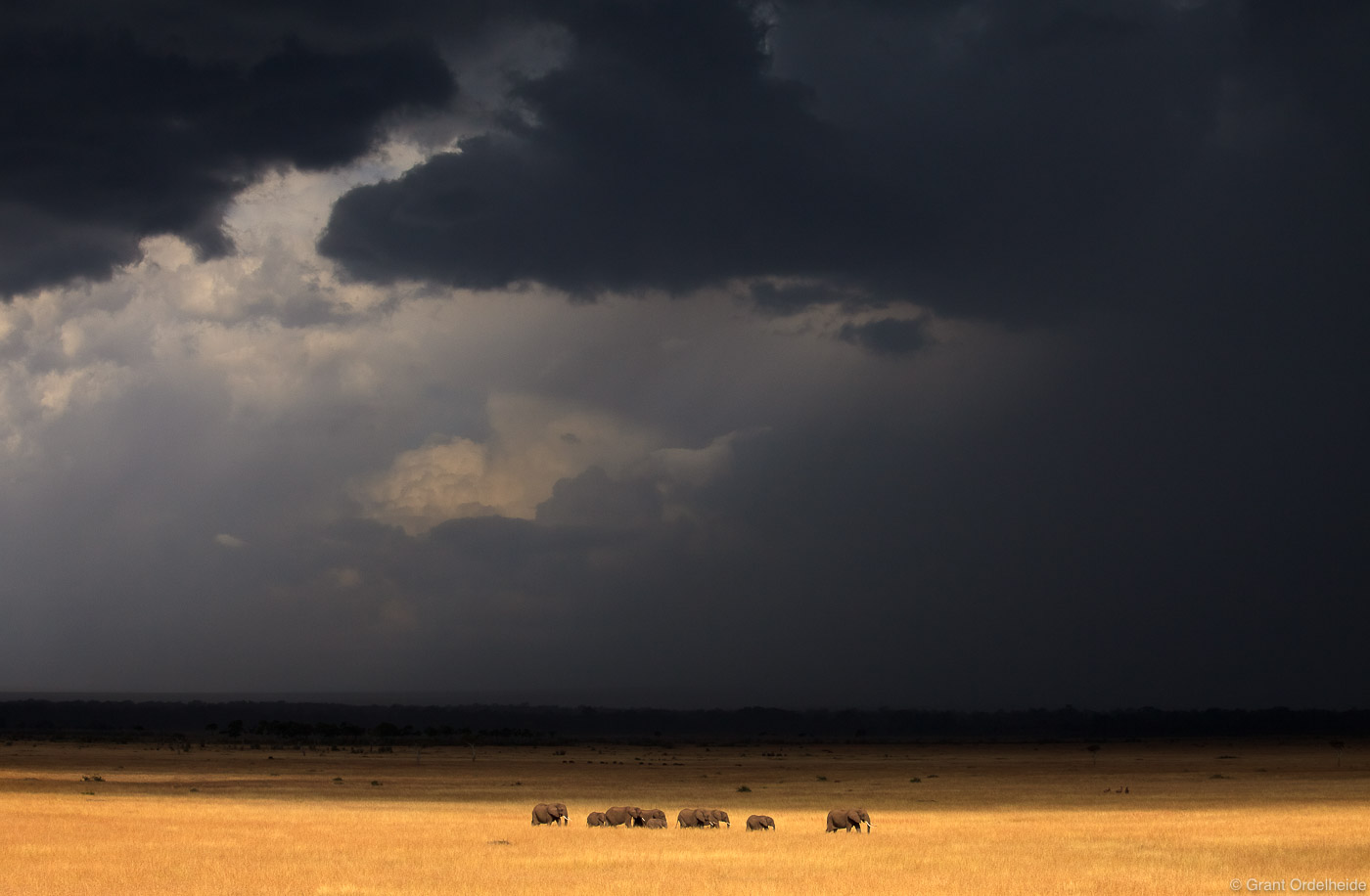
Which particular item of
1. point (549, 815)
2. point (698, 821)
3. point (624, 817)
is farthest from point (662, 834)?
point (549, 815)

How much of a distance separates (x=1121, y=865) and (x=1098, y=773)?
67.1m

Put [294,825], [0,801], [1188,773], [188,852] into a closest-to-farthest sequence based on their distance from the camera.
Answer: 1. [188,852]
2. [294,825]
3. [0,801]
4. [1188,773]

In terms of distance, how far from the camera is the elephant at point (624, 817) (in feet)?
130

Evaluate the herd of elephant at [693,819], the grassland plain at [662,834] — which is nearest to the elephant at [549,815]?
the grassland plain at [662,834]

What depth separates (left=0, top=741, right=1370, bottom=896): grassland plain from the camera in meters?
26.1

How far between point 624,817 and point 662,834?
3330mm

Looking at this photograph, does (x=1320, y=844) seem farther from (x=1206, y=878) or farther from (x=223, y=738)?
(x=223, y=738)

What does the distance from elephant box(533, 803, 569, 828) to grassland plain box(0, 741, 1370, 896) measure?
3.19ft

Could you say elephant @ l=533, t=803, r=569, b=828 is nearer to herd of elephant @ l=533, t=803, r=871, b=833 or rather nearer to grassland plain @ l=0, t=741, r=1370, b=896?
grassland plain @ l=0, t=741, r=1370, b=896

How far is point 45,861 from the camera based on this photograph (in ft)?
96.0

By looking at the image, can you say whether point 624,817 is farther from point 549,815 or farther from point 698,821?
point 549,815

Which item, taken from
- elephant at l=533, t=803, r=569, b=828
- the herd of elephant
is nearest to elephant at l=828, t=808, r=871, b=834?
the herd of elephant

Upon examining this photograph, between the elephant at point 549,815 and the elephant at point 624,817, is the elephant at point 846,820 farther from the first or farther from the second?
the elephant at point 549,815

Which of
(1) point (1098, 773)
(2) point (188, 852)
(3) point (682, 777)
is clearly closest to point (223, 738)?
(3) point (682, 777)
